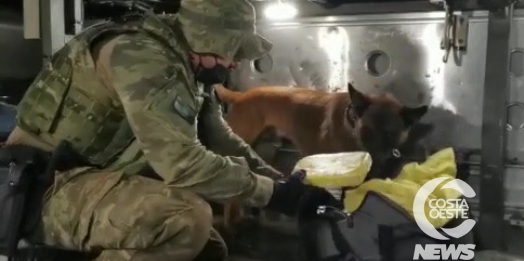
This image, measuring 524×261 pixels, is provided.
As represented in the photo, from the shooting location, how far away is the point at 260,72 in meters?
1.60

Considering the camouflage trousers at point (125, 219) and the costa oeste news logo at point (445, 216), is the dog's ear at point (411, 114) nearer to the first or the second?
the costa oeste news logo at point (445, 216)

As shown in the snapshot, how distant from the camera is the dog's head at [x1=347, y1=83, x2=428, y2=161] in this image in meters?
1.43

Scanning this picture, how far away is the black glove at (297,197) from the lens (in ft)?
4.66

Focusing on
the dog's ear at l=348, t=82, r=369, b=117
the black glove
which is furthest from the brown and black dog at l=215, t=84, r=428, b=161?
the black glove

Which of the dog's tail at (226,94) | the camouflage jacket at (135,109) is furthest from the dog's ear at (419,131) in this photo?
the dog's tail at (226,94)

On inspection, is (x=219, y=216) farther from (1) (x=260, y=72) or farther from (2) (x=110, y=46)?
(2) (x=110, y=46)

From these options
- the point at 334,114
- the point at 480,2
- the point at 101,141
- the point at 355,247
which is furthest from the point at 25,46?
the point at 480,2

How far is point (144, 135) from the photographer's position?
1.27 meters

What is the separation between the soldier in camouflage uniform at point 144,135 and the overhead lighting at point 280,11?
118mm

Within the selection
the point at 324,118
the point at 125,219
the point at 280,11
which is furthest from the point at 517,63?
the point at 125,219

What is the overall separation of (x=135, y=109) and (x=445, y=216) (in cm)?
62

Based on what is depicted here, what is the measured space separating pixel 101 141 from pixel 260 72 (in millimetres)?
383

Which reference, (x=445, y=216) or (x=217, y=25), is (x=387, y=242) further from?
(x=217, y=25)

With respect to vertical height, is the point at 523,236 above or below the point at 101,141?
below
